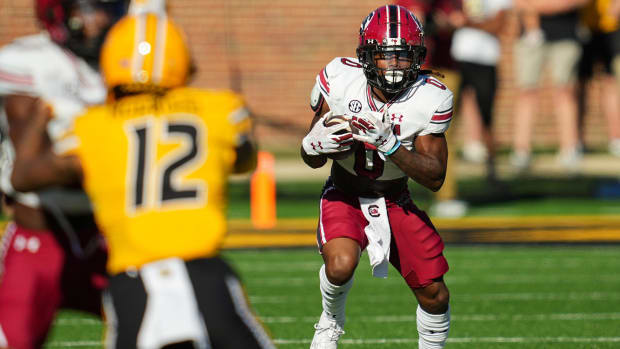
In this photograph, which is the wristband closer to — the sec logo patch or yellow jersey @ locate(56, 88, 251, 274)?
the sec logo patch

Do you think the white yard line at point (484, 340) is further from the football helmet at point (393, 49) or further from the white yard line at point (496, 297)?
the football helmet at point (393, 49)

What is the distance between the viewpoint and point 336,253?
4.84 meters

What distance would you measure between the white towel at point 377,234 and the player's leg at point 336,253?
3 centimetres

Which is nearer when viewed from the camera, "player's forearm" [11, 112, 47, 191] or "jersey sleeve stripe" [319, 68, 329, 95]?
"player's forearm" [11, 112, 47, 191]

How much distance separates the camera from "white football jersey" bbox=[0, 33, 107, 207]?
399 centimetres

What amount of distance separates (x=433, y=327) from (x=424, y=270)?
0.26 metres

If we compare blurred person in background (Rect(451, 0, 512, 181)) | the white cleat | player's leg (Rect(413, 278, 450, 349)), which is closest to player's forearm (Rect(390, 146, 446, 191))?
player's leg (Rect(413, 278, 450, 349))

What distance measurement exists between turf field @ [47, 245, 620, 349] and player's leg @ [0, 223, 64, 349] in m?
1.80

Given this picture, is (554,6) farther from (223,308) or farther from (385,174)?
(223,308)

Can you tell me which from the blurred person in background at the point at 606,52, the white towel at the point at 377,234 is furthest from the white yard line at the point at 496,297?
the blurred person in background at the point at 606,52

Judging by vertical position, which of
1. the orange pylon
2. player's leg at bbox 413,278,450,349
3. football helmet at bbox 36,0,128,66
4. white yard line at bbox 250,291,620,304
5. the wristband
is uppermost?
football helmet at bbox 36,0,128,66

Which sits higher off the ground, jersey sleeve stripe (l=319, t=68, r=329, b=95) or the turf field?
jersey sleeve stripe (l=319, t=68, r=329, b=95)

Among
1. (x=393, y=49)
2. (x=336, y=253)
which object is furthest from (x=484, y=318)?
(x=393, y=49)

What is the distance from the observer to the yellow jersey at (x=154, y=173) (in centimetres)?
327
